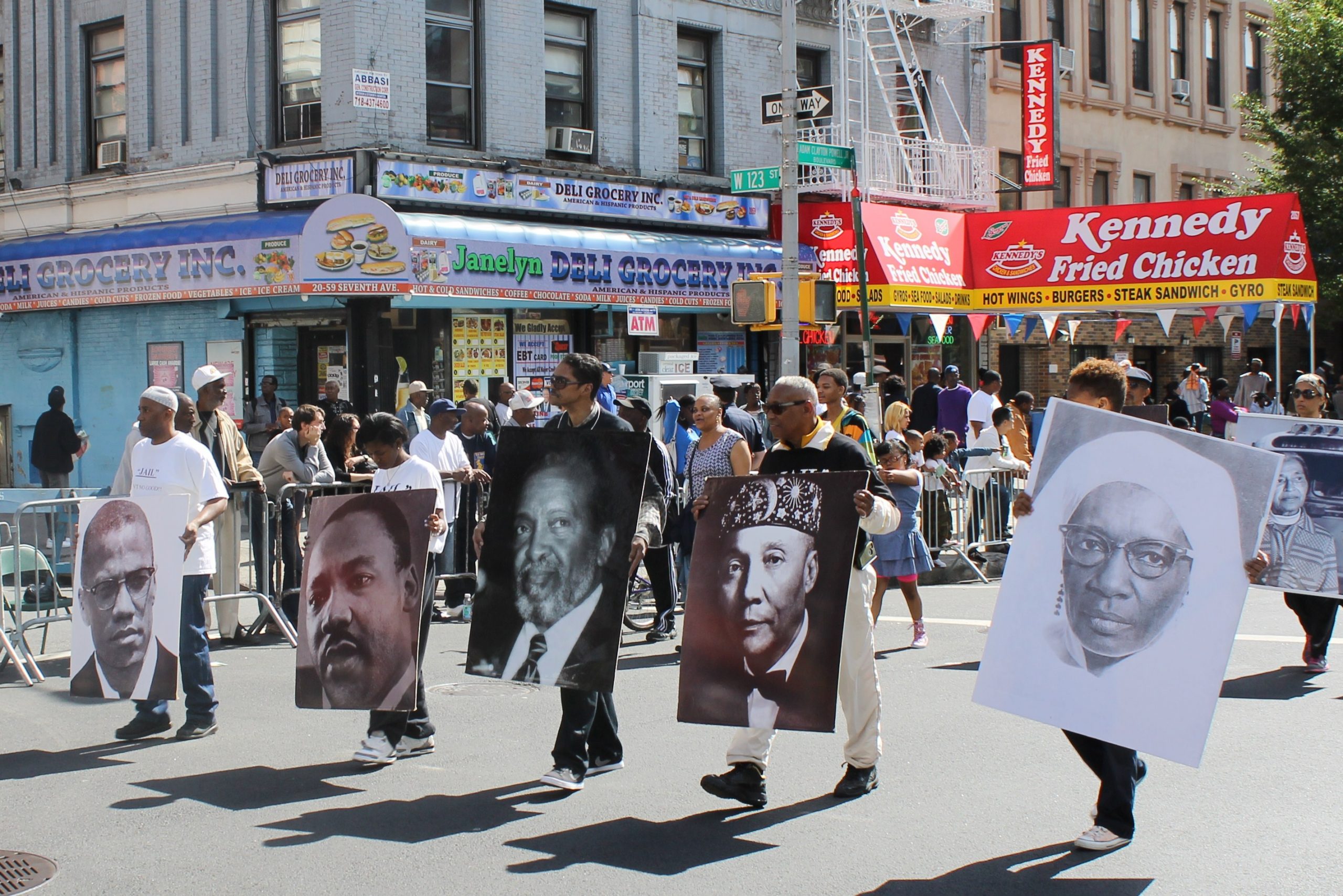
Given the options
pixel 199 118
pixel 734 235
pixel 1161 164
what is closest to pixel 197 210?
pixel 199 118

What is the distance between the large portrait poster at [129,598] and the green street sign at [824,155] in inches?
365

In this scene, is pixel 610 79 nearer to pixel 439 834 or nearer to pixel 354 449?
pixel 354 449

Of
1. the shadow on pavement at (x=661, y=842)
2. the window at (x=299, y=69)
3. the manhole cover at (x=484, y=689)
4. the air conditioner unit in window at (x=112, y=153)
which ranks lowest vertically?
the shadow on pavement at (x=661, y=842)

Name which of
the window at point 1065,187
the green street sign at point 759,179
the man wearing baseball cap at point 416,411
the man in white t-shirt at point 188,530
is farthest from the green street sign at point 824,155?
the window at point 1065,187

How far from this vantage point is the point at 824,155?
609 inches

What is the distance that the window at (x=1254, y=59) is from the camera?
1385 inches

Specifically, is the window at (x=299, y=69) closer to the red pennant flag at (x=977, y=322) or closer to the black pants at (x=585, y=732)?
the red pennant flag at (x=977, y=322)

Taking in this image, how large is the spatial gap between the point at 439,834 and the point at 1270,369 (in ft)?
113

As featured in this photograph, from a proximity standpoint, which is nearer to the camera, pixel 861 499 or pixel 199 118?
pixel 861 499

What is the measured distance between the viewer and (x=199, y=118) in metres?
19.6

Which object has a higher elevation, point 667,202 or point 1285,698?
point 667,202

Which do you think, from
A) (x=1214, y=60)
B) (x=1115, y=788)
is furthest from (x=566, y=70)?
(x=1214, y=60)

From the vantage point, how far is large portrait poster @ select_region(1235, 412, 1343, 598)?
8469 mm

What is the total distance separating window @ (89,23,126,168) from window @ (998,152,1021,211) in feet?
52.3
